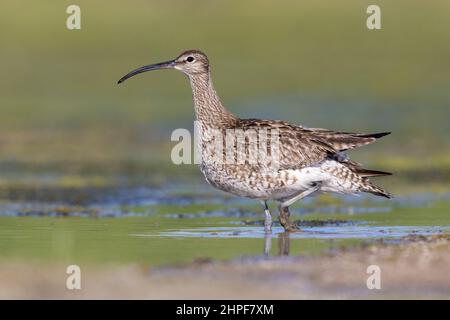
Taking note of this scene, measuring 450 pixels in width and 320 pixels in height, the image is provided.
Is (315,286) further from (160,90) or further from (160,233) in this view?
(160,90)

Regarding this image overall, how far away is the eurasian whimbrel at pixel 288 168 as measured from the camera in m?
12.2

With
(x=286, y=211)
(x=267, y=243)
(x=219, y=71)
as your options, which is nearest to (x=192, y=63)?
(x=286, y=211)

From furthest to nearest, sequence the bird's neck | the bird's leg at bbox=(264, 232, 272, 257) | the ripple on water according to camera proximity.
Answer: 1. the bird's neck
2. the ripple on water
3. the bird's leg at bbox=(264, 232, 272, 257)

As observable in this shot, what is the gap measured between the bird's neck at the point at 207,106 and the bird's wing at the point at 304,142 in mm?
228

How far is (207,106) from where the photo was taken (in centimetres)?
1299

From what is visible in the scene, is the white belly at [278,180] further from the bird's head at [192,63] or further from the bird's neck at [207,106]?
the bird's head at [192,63]

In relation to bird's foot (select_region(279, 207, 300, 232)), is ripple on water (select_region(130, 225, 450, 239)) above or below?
below

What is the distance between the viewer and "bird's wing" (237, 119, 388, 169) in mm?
12352

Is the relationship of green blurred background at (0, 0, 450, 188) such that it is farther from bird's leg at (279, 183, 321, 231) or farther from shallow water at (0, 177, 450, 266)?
bird's leg at (279, 183, 321, 231)

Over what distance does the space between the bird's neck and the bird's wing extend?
9.0 inches

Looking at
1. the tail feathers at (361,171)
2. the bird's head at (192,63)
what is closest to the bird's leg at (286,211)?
the tail feathers at (361,171)

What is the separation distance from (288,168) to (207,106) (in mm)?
1232

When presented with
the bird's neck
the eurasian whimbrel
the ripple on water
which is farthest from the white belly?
the bird's neck

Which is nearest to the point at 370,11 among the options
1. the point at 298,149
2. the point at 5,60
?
the point at 5,60
